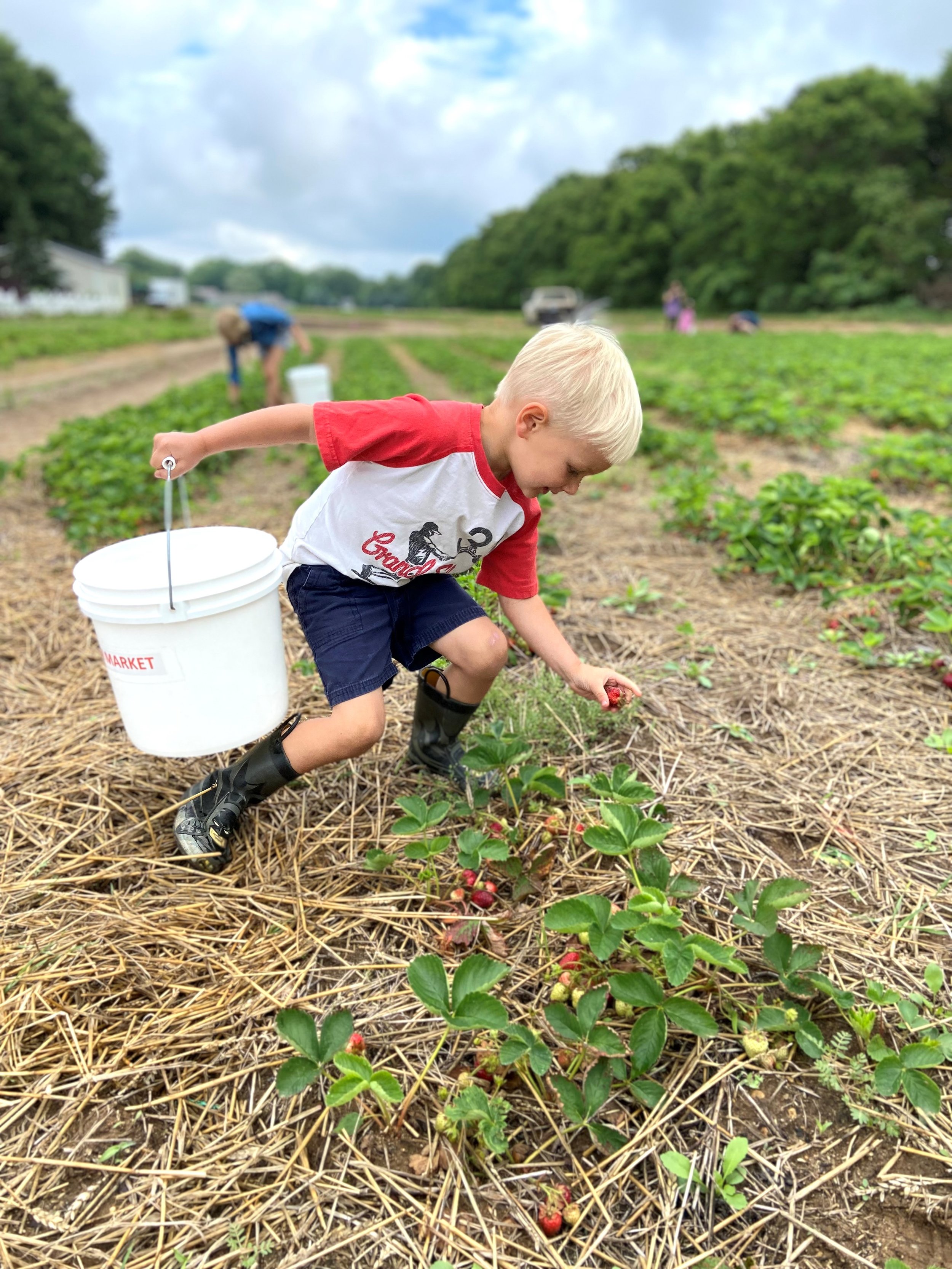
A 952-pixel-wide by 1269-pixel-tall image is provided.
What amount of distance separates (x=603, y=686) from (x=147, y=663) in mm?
1041

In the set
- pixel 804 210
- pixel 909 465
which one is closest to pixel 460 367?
pixel 909 465

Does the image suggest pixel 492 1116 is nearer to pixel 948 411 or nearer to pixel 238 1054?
pixel 238 1054

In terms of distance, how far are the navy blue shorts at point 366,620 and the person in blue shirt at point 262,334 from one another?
754 centimetres

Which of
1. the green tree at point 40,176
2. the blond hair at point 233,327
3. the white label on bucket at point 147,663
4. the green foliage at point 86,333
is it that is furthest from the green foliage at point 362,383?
the green tree at point 40,176

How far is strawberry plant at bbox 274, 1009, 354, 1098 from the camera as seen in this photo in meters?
1.29

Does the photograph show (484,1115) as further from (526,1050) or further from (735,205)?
(735,205)

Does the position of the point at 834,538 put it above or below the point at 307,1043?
above

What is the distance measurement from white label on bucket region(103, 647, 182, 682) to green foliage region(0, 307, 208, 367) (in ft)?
47.5

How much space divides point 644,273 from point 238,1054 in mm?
57182

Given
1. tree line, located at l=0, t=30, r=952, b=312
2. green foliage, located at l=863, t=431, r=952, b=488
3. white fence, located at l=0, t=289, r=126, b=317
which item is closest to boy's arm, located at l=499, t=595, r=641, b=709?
green foliage, located at l=863, t=431, r=952, b=488

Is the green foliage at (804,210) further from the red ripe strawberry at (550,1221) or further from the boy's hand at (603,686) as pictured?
the red ripe strawberry at (550,1221)

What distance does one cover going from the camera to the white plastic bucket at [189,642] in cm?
174

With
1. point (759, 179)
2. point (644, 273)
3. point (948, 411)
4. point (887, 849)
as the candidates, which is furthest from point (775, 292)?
point (887, 849)

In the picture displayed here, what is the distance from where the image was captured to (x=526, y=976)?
168cm
